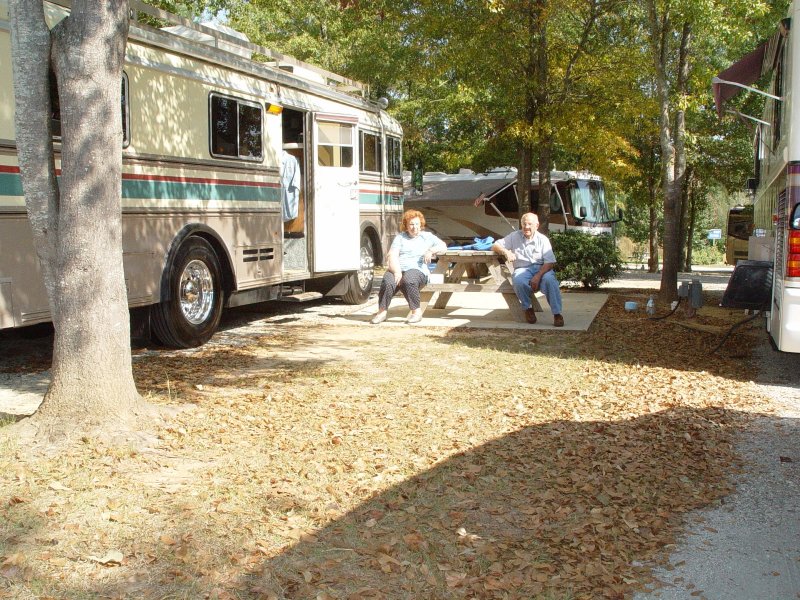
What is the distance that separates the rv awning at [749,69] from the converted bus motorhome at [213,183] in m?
4.38

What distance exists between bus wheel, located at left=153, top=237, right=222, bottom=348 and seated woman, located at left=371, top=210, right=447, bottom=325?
2.05 m

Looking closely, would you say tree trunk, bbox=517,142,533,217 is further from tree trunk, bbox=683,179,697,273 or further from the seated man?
tree trunk, bbox=683,179,697,273

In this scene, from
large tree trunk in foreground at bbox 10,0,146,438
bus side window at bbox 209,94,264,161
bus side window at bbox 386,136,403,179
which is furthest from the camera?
bus side window at bbox 386,136,403,179

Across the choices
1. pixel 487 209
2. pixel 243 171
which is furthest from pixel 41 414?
pixel 487 209

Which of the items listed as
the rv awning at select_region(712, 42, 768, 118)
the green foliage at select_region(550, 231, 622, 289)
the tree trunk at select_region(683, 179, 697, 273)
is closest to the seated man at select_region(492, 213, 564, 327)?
the rv awning at select_region(712, 42, 768, 118)

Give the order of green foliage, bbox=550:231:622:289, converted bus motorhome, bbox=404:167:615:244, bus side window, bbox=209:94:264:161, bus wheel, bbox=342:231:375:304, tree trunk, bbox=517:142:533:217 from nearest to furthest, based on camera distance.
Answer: bus side window, bbox=209:94:264:161 < bus wheel, bbox=342:231:375:304 < green foliage, bbox=550:231:622:289 < tree trunk, bbox=517:142:533:217 < converted bus motorhome, bbox=404:167:615:244

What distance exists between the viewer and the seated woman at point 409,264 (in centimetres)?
1024

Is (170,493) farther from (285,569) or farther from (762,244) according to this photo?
(762,244)

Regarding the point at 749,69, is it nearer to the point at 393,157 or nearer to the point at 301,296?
the point at 301,296

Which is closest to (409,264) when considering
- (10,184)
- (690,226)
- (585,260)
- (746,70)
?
(746,70)

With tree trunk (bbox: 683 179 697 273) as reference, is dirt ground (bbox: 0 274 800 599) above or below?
below

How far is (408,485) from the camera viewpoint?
176 inches

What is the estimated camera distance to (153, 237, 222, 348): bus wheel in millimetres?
8297

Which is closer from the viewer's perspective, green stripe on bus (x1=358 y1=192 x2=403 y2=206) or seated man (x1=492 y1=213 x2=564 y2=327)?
seated man (x1=492 y1=213 x2=564 y2=327)
